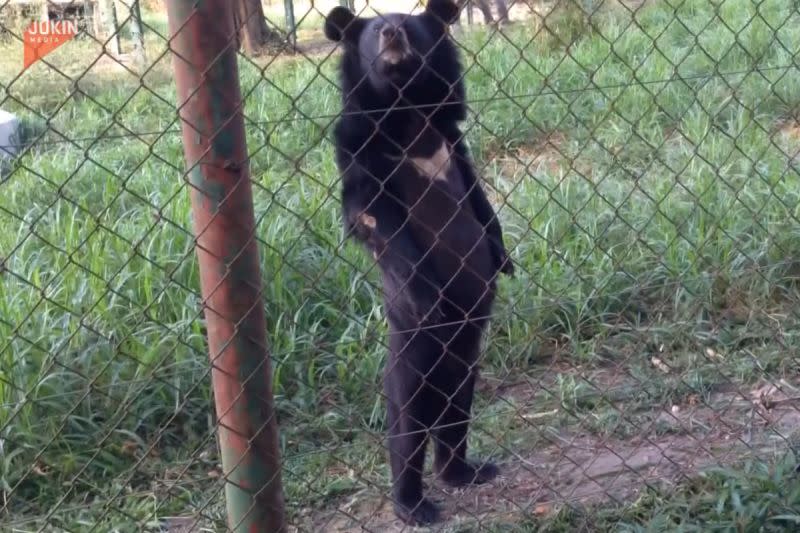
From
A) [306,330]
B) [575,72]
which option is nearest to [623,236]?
[306,330]

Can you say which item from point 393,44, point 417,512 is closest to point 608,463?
point 417,512

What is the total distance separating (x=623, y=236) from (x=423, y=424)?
80.0 inches

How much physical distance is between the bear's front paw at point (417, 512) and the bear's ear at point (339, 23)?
1405mm

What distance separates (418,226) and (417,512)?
858 millimetres

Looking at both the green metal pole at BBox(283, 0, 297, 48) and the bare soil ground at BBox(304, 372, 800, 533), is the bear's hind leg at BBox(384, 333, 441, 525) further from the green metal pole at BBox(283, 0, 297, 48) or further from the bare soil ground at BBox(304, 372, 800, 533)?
the green metal pole at BBox(283, 0, 297, 48)

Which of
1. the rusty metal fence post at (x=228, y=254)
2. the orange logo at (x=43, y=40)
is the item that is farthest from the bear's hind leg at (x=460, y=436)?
the orange logo at (x=43, y=40)

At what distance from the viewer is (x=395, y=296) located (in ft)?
9.50

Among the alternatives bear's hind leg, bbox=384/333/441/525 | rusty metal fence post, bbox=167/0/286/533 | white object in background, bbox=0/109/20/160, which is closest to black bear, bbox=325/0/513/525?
bear's hind leg, bbox=384/333/441/525

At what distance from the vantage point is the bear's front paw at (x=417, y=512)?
2971 mm

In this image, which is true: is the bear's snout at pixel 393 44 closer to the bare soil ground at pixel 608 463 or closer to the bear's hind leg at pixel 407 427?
the bear's hind leg at pixel 407 427

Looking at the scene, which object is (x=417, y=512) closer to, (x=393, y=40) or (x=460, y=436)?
(x=460, y=436)

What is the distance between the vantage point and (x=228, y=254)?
1.93 meters

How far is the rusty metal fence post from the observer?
183 centimetres

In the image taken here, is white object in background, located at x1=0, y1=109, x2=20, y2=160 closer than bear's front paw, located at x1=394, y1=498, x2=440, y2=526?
No
